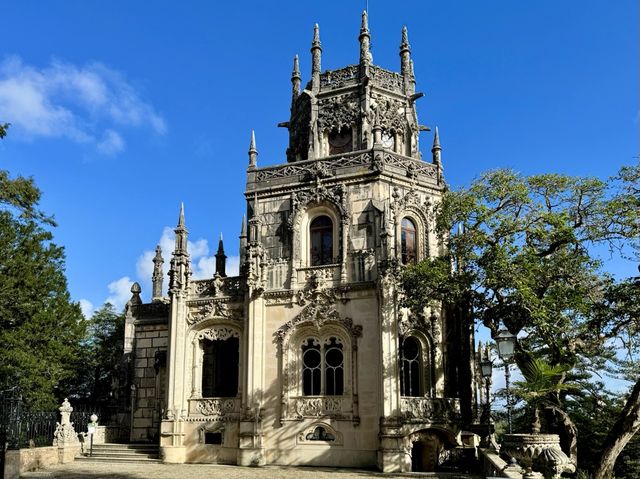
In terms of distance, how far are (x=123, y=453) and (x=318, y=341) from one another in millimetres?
9109

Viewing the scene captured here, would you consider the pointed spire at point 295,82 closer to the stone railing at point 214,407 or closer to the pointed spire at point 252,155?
the pointed spire at point 252,155

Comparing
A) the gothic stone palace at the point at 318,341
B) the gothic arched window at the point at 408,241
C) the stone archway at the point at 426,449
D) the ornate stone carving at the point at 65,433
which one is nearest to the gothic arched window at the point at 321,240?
the gothic stone palace at the point at 318,341

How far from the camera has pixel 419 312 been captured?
2402cm

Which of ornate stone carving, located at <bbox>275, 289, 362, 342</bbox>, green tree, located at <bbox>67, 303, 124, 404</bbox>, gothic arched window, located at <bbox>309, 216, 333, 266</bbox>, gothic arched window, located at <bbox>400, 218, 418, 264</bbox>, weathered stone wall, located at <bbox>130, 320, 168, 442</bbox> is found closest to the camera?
ornate stone carving, located at <bbox>275, 289, 362, 342</bbox>

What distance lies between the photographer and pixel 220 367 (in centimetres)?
2716

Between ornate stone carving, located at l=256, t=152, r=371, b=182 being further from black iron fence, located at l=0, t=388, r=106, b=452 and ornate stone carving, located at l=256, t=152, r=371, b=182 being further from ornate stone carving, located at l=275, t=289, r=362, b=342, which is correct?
black iron fence, located at l=0, t=388, r=106, b=452

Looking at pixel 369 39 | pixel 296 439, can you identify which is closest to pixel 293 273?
pixel 296 439

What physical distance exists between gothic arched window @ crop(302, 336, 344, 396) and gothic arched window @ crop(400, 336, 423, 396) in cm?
236

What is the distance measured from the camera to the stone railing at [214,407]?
24.7 m

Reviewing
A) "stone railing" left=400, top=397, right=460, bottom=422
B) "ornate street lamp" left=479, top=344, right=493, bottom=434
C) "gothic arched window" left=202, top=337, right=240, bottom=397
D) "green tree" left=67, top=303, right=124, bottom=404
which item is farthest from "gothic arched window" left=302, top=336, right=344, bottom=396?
"green tree" left=67, top=303, right=124, bottom=404

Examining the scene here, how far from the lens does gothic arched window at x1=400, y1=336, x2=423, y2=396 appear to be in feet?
78.4

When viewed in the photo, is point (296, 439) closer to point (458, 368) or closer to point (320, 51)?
point (458, 368)

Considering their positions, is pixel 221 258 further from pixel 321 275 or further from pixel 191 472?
pixel 191 472

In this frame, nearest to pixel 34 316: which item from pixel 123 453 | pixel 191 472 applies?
pixel 123 453
